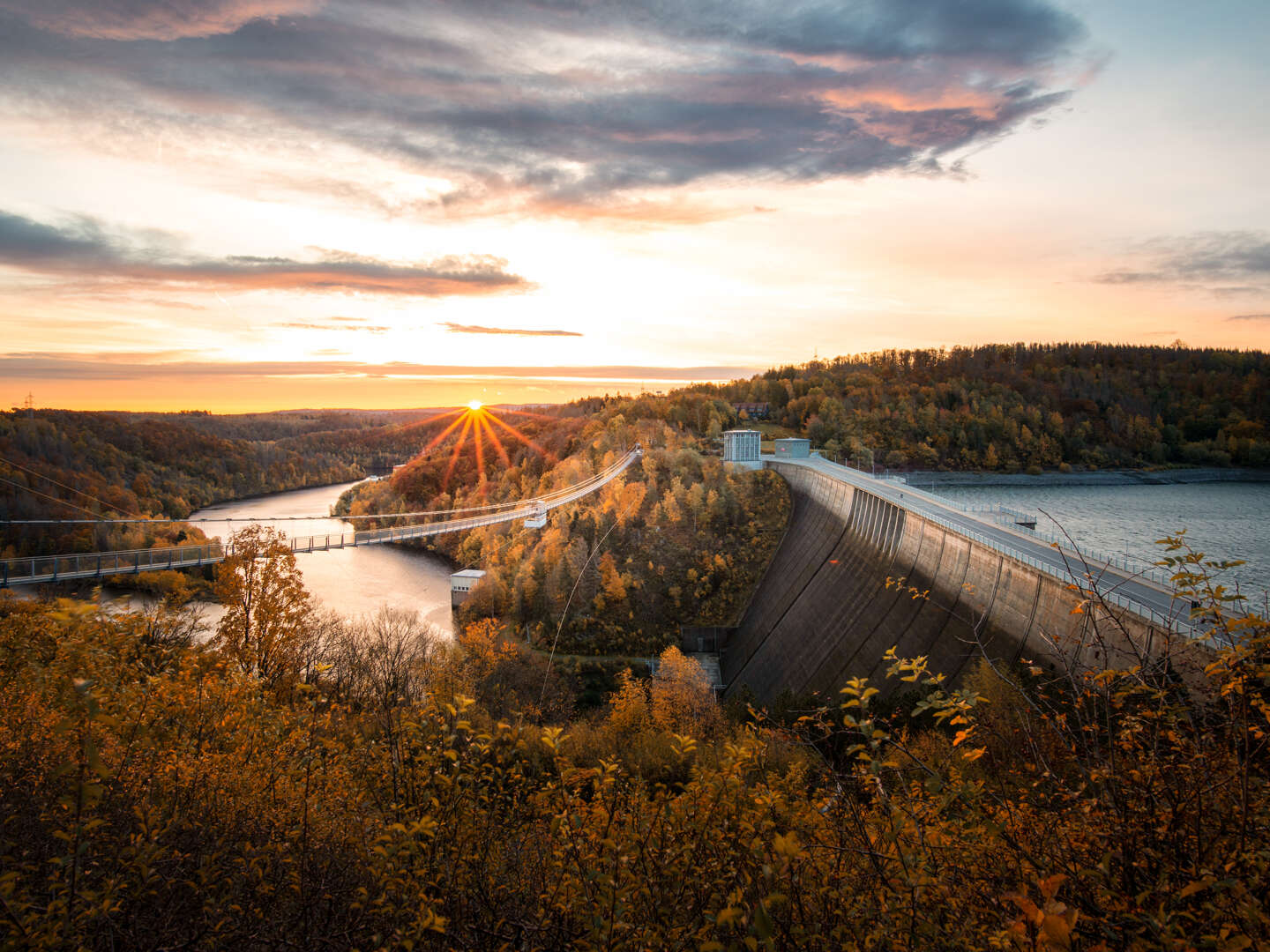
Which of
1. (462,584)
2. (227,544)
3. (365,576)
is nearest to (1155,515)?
(462,584)

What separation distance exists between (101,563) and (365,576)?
81.1 feet

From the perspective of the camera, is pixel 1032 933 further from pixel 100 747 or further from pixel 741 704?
pixel 741 704

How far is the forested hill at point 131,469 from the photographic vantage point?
150ft

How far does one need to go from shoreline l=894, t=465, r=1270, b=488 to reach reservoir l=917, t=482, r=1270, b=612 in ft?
6.10

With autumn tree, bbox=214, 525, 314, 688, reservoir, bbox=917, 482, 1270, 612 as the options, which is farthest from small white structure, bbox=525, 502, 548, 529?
autumn tree, bbox=214, 525, 314, 688

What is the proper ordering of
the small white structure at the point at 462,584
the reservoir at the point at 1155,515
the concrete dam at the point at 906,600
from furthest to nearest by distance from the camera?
1. the small white structure at the point at 462,584
2. the reservoir at the point at 1155,515
3. the concrete dam at the point at 906,600

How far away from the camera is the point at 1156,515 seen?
50688mm

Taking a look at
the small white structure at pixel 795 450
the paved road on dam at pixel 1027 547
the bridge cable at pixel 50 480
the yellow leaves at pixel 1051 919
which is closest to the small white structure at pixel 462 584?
the paved road on dam at pixel 1027 547

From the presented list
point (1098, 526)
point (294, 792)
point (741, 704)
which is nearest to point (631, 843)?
point (294, 792)

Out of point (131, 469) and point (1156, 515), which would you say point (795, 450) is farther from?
point (131, 469)

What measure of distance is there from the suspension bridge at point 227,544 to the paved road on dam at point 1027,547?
1862cm

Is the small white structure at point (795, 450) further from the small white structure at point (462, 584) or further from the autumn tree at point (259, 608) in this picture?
the autumn tree at point (259, 608)

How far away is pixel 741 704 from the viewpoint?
22.2 meters

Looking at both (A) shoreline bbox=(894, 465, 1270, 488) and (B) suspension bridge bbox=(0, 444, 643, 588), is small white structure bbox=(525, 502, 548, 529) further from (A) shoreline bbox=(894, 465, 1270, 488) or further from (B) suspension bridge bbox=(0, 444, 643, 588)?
(A) shoreline bbox=(894, 465, 1270, 488)
